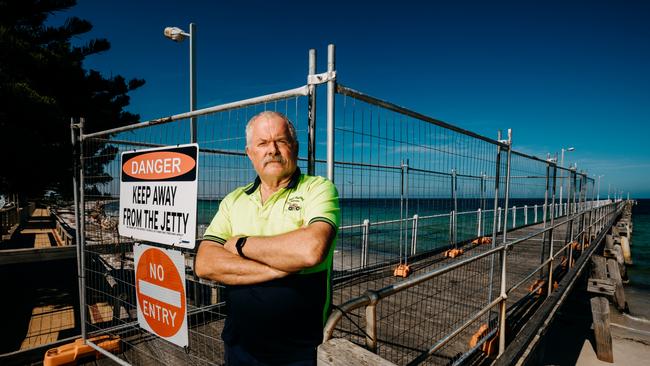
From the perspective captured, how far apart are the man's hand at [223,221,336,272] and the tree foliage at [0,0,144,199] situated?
7.87m

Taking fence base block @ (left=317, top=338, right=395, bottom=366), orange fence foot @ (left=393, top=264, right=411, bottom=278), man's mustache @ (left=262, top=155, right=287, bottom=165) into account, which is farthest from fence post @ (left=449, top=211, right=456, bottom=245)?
fence base block @ (left=317, top=338, right=395, bottom=366)

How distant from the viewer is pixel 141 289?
2.52m

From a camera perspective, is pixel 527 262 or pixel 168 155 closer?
pixel 168 155

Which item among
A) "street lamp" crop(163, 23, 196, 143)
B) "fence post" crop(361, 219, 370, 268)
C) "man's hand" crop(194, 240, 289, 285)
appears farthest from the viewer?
A: "fence post" crop(361, 219, 370, 268)

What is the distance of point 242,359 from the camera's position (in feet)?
5.39

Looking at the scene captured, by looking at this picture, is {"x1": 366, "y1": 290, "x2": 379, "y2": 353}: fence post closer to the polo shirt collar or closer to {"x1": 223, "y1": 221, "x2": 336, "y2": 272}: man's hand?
{"x1": 223, "y1": 221, "x2": 336, "y2": 272}: man's hand

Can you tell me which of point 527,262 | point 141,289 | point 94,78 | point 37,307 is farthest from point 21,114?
point 527,262

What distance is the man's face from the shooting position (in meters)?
1.68

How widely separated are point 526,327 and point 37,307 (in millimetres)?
11315

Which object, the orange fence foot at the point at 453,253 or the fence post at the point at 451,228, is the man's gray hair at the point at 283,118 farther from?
the fence post at the point at 451,228

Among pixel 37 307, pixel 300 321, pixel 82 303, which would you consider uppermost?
pixel 300 321

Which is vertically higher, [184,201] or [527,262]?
[184,201]

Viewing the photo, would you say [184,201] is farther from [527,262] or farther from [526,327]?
[527,262]

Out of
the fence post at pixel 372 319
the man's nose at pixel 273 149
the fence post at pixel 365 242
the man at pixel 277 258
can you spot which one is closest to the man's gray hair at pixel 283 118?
the man at pixel 277 258
